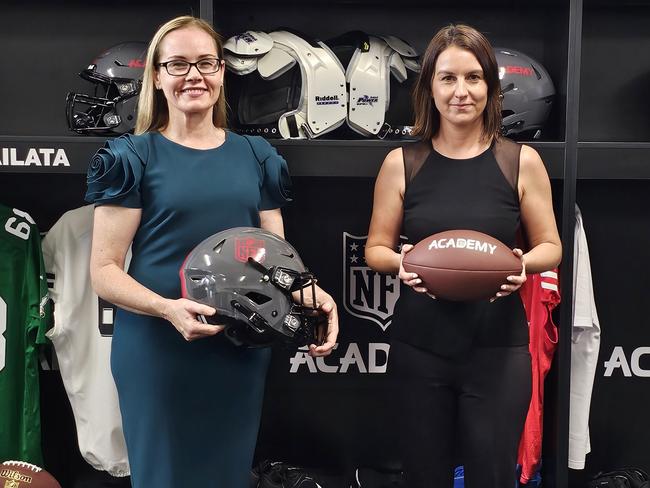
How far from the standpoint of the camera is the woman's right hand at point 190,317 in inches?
65.1

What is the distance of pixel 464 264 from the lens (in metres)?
1.81

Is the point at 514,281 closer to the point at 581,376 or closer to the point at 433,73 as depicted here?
the point at 433,73

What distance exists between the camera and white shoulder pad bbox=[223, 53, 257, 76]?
235 centimetres

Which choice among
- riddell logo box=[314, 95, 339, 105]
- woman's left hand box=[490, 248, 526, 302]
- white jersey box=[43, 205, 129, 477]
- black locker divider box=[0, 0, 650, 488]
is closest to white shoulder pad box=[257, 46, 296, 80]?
riddell logo box=[314, 95, 339, 105]

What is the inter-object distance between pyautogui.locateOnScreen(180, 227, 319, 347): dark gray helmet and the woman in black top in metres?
0.30

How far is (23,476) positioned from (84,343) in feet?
1.40

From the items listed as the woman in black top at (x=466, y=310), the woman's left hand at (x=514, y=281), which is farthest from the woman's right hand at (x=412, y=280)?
the woman's left hand at (x=514, y=281)

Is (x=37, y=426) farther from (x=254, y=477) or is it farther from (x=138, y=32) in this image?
(x=138, y=32)

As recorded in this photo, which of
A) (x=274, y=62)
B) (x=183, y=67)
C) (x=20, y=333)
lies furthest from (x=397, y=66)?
(x=20, y=333)

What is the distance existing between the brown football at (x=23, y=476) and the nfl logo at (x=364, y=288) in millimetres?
1121

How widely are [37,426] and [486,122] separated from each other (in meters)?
1.61

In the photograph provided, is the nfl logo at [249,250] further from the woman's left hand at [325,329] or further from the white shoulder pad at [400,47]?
the white shoulder pad at [400,47]

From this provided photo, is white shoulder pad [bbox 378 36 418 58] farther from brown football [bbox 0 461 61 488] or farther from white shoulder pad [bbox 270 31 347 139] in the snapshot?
brown football [bbox 0 461 61 488]

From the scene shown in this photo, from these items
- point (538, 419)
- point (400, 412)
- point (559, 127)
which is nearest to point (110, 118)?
point (400, 412)
